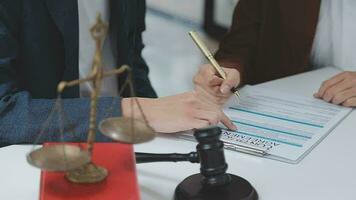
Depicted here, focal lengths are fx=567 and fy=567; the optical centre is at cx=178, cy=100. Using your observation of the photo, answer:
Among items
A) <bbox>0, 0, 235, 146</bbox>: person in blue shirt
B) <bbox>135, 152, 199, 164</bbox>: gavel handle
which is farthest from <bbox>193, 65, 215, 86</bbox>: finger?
<bbox>135, 152, 199, 164</bbox>: gavel handle

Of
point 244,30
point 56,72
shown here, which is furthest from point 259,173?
point 244,30

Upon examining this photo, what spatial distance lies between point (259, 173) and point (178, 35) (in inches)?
133

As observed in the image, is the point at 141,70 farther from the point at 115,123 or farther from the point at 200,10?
the point at 200,10

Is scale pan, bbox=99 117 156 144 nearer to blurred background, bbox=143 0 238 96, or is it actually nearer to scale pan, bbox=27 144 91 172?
scale pan, bbox=27 144 91 172

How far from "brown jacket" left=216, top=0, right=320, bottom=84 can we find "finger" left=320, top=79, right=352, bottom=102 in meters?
0.29

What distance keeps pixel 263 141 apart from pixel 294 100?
27 centimetres

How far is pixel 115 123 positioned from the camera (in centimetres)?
65

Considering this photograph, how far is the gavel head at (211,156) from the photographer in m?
0.73

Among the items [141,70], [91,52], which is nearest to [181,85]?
[141,70]

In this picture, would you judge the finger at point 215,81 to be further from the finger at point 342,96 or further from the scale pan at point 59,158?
the scale pan at point 59,158

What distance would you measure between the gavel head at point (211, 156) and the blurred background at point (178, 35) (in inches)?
88.4

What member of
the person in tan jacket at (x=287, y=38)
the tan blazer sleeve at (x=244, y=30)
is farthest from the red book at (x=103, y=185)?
the tan blazer sleeve at (x=244, y=30)

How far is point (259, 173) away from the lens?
86 cm

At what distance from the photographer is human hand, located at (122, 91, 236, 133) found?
0.95m
